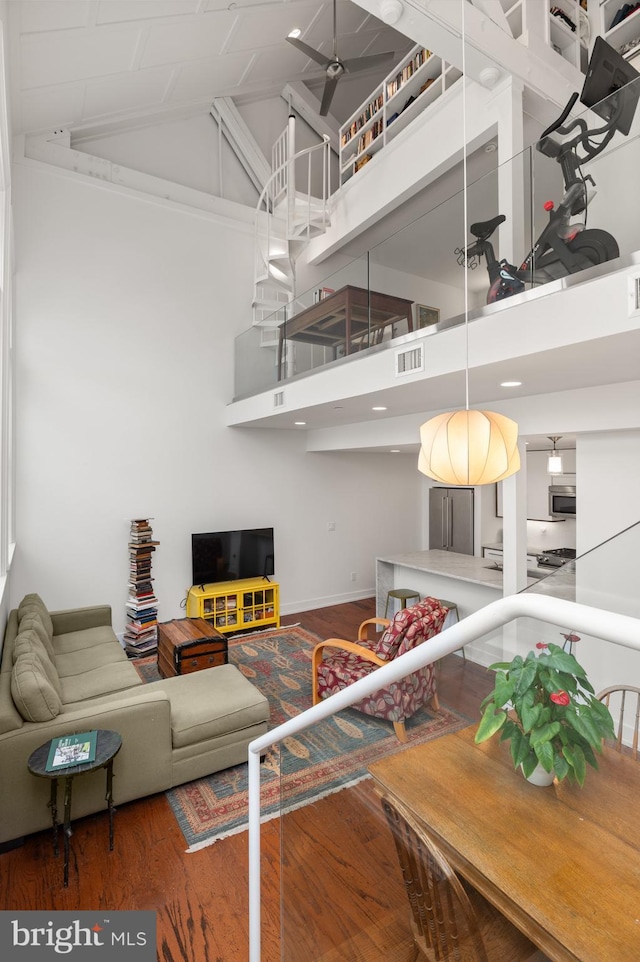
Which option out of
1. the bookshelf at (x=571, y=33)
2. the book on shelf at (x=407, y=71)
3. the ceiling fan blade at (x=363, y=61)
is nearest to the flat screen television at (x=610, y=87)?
the bookshelf at (x=571, y=33)

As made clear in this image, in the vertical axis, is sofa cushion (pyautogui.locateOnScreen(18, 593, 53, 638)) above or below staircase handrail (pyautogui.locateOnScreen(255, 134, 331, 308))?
below

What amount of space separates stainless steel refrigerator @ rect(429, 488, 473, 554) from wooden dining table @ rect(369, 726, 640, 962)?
6.72 m

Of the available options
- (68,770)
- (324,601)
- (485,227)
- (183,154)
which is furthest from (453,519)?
(68,770)

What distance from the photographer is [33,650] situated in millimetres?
3023

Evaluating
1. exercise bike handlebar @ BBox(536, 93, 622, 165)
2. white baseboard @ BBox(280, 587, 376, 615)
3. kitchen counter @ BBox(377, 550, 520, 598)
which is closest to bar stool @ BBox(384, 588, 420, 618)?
kitchen counter @ BBox(377, 550, 520, 598)

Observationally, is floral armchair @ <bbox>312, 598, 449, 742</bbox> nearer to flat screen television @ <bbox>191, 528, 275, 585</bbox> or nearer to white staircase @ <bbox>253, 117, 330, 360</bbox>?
flat screen television @ <bbox>191, 528, 275, 585</bbox>

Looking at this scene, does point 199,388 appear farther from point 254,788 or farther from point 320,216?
point 254,788

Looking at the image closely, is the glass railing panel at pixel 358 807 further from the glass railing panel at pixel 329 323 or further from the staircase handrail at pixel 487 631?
the glass railing panel at pixel 329 323

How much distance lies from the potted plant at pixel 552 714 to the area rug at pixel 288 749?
152mm

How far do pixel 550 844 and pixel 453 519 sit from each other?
276 inches

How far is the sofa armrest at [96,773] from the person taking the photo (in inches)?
94.0

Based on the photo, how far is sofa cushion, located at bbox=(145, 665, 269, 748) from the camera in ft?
9.57

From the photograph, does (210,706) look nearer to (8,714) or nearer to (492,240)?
(8,714)

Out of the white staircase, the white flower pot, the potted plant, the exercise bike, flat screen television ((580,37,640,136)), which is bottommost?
the white flower pot
